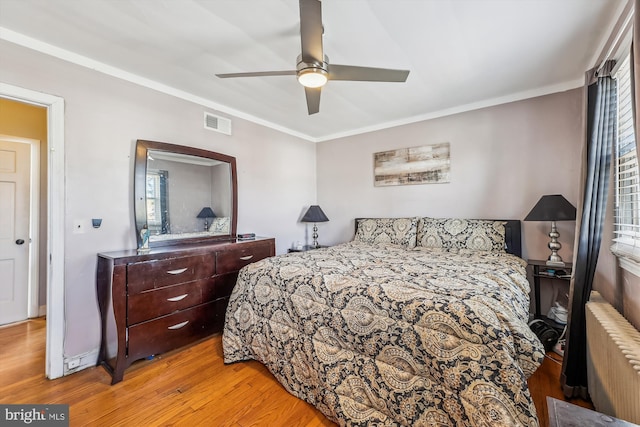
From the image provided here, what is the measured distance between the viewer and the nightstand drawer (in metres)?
2.06

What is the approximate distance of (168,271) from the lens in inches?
88.3

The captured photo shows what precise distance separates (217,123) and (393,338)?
2898 mm

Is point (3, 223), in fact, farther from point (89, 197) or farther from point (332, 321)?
point (332, 321)

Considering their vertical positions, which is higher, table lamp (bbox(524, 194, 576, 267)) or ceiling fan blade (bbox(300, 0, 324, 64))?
ceiling fan blade (bbox(300, 0, 324, 64))

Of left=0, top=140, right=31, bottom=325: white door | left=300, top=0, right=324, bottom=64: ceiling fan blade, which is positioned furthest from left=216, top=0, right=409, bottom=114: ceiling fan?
left=0, top=140, right=31, bottom=325: white door

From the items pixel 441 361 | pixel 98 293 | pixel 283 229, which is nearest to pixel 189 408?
pixel 98 293

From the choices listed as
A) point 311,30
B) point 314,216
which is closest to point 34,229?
point 314,216

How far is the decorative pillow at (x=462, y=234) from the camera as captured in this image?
2.85 metres

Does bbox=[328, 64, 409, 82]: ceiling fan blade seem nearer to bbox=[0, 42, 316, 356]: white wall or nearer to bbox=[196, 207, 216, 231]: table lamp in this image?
bbox=[0, 42, 316, 356]: white wall

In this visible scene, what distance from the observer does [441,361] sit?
127 centimetres

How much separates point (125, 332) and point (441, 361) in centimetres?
215

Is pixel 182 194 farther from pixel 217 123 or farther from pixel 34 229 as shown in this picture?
pixel 34 229

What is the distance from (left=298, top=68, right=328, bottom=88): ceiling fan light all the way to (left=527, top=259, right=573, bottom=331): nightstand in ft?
8.51

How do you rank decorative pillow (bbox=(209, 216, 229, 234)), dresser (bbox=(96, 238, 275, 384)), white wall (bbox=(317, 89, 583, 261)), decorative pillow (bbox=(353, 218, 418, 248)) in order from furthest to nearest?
decorative pillow (bbox=(353, 218, 418, 248)) → decorative pillow (bbox=(209, 216, 229, 234)) → white wall (bbox=(317, 89, 583, 261)) → dresser (bbox=(96, 238, 275, 384))
